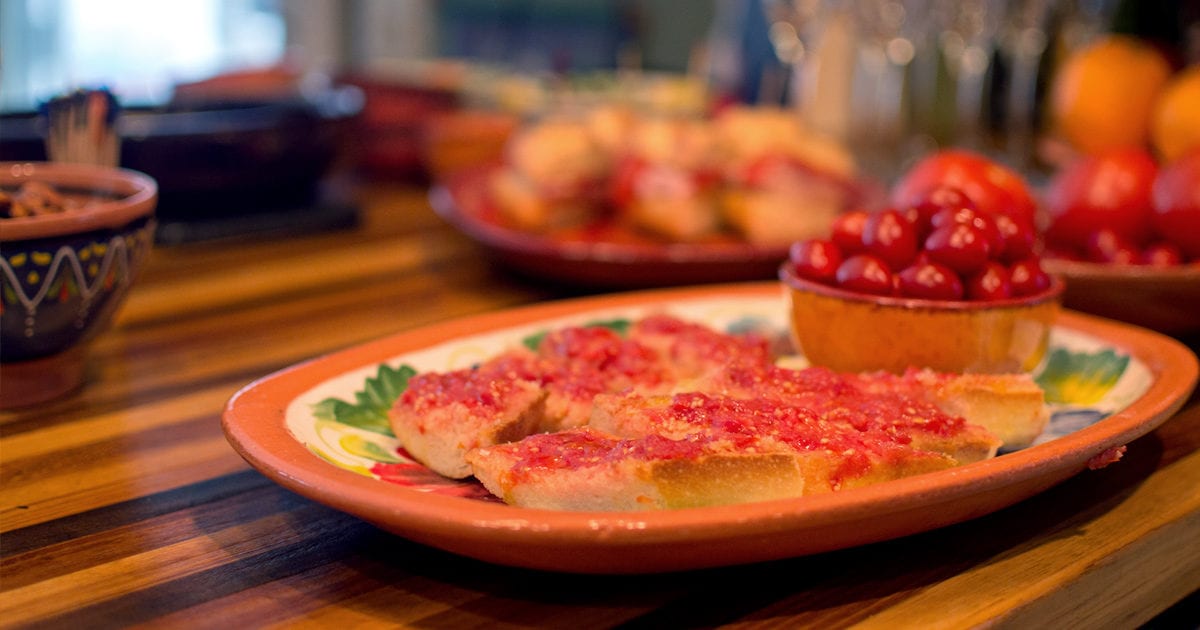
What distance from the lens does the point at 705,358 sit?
41.3 inches

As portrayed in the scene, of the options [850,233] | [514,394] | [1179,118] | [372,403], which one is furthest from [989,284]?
[1179,118]

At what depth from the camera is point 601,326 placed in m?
1.27

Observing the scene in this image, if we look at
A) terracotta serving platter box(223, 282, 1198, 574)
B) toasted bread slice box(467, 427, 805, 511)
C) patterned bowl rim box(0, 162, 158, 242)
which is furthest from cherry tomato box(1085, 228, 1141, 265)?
patterned bowl rim box(0, 162, 158, 242)

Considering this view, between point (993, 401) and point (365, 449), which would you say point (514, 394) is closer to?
point (365, 449)

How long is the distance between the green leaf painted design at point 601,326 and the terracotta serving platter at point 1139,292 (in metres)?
0.53

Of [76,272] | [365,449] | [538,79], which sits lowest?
[365,449]

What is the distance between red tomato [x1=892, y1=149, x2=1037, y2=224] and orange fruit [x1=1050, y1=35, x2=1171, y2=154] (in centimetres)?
91

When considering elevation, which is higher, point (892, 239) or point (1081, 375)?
point (892, 239)

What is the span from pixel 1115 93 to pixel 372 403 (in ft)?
6.25

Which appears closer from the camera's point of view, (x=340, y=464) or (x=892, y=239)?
(x=340, y=464)

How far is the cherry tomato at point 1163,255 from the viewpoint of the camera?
4.58 ft

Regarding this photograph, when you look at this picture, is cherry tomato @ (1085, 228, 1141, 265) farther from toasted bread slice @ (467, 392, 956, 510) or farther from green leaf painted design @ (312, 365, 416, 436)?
green leaf painted design @ (312, 365, 416, 436)

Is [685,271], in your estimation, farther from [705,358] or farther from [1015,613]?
[1015,613]

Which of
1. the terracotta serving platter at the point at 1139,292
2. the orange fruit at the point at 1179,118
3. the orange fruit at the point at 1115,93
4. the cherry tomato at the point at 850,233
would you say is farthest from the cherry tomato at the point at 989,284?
the orange fruit at the point at 1115,93
